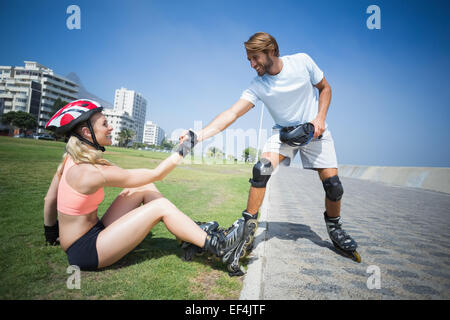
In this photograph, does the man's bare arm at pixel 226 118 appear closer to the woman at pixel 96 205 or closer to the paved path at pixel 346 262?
the woman at pixel 96 205

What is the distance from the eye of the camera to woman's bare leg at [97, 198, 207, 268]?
6.50 ft

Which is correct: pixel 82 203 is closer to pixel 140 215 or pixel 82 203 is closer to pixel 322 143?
pixel 140 215

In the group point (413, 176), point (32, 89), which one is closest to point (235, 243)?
point (413, 176)

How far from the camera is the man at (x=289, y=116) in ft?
8.23

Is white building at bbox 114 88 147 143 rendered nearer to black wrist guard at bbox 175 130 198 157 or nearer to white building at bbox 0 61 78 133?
white building at bbox 0 61 78 133

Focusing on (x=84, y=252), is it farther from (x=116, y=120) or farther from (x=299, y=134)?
(x=116, y=120)

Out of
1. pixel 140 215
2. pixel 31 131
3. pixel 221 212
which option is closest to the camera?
pixel 140 215

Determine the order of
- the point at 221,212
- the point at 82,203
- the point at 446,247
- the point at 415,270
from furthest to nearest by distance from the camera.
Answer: the point at 221,212
the point at 446,247
the point at 415,270
the point at 82,203

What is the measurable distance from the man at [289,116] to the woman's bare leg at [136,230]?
70 centimetres

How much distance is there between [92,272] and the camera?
81.7 inches

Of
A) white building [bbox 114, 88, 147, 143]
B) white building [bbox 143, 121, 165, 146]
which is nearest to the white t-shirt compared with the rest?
white building [bbox 114, 88, 147, 143]

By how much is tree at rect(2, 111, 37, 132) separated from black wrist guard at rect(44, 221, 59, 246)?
262 ft
